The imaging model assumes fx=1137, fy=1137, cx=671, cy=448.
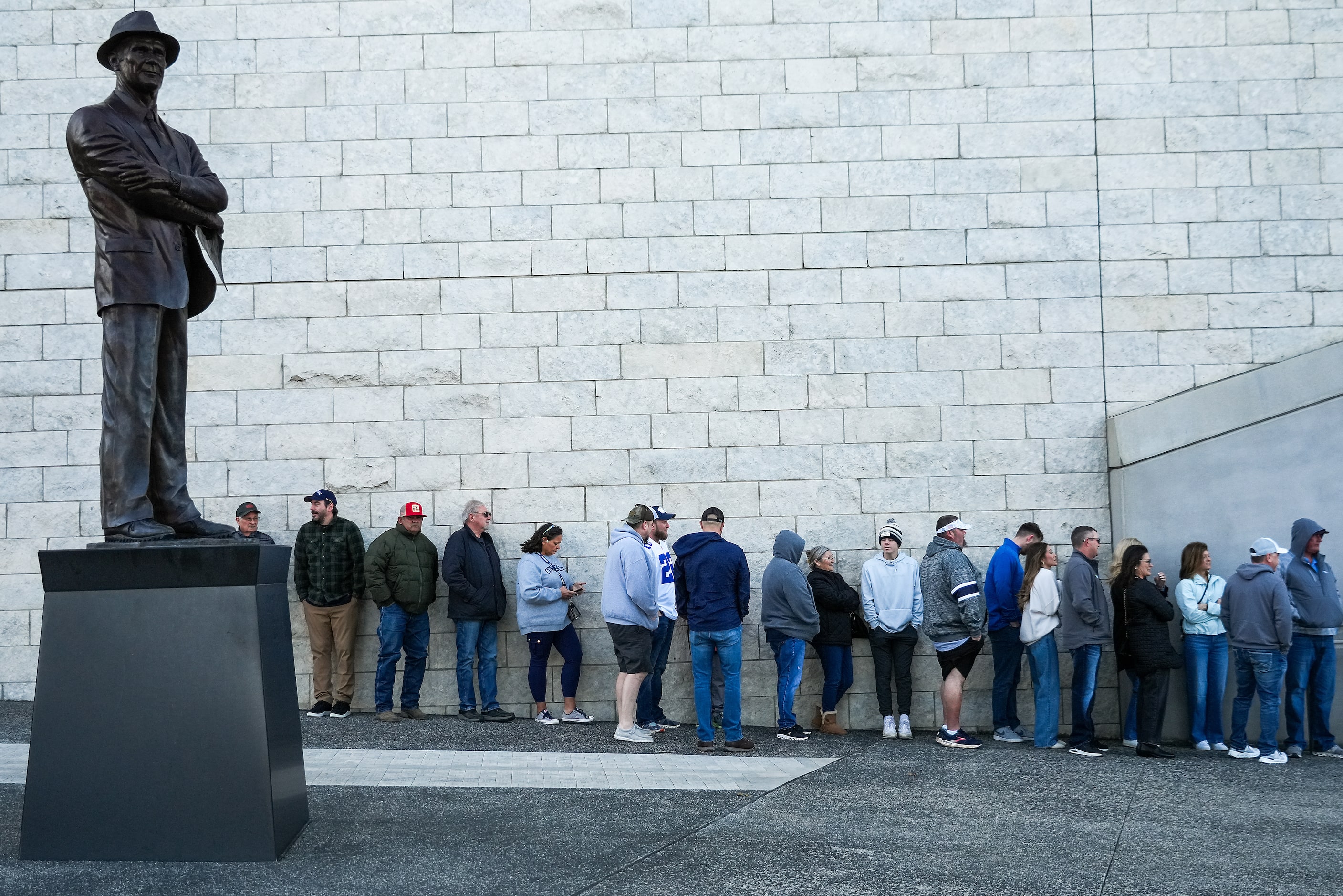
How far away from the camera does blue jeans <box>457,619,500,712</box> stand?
9.69 m

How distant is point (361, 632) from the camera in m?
10.0

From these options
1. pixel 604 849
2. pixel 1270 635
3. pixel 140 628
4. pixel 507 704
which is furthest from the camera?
pixel 507 704

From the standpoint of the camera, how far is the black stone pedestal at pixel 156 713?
4.83 meters

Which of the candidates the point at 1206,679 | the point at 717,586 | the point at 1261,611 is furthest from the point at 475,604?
the point at 1261,611

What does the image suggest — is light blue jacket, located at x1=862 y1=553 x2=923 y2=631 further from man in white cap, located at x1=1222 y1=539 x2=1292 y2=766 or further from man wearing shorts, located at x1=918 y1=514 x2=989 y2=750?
man in white cap, located at x1=1222 y1=539 x2=1292 y2=766

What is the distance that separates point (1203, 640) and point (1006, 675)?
5.46 ft

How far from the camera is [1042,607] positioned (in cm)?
931

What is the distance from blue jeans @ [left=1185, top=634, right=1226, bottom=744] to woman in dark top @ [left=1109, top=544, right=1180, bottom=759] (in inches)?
18.3

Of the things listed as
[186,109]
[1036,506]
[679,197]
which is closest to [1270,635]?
[1036,506]

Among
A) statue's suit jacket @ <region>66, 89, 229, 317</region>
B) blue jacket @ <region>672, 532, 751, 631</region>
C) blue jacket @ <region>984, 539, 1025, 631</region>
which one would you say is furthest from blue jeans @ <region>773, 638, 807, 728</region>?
statue's suit jacket @ <region>66, 89, 229, 317</region>

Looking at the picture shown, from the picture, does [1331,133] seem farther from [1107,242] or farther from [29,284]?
[29,284]

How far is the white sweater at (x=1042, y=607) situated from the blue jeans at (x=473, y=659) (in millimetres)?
4511

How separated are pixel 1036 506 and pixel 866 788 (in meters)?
3.93

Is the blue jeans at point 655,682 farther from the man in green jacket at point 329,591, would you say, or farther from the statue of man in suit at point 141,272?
the statue of man in suit at point 141,272
